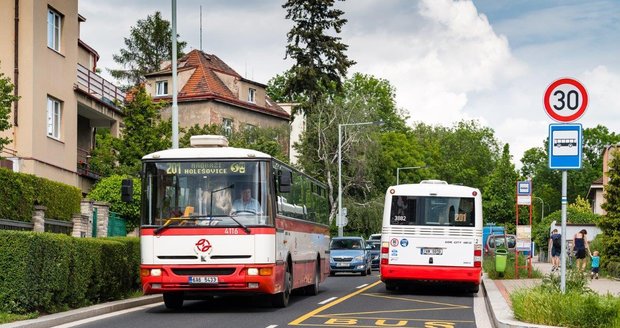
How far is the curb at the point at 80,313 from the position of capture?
48.5ft

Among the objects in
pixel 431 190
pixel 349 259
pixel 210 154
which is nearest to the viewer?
pixel 210 154

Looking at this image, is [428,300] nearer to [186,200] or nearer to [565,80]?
[186,200]

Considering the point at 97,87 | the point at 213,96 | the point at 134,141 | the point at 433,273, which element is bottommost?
the point at 433,273

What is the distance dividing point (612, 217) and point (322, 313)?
21.5 metres

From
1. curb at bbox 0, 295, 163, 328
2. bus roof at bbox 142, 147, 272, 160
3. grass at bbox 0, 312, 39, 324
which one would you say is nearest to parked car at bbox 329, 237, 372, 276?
curb at bbox 0, 295, 163, 328

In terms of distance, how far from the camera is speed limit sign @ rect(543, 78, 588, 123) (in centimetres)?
1496

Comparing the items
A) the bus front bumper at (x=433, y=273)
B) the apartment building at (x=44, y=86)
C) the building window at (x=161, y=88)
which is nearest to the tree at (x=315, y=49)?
the building window at (x=161, y=88)

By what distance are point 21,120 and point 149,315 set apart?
16775 mm

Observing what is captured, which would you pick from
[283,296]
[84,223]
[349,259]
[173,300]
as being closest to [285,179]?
[283,296]

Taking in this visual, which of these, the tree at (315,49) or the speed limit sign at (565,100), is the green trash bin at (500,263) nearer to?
the speed limit sign at (565,100)

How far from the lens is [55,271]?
16.4m

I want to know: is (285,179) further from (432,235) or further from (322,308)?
(432,235)

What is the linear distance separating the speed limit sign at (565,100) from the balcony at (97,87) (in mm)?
25884

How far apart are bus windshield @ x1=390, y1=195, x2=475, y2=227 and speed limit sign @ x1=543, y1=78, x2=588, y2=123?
1056 cm
